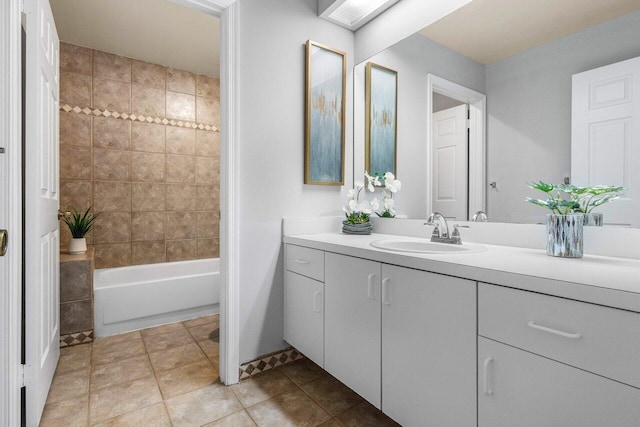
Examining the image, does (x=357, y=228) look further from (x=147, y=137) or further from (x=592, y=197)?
(x=147, y=137)

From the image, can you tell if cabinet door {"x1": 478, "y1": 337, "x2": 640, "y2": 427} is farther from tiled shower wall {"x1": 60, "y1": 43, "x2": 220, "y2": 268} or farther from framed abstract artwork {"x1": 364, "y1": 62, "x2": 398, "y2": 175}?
tiled shower wall {"x1": 60, "y1": 43, "x2": 220, "y2": 268}

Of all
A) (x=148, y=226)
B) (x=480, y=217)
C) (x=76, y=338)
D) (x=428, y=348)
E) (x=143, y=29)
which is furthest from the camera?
(x=148, y=226)

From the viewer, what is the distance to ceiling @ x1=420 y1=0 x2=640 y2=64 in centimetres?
A: 117

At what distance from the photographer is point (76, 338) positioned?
2.18m

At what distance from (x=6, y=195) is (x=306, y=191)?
1.33 metres

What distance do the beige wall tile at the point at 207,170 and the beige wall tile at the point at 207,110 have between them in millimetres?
421

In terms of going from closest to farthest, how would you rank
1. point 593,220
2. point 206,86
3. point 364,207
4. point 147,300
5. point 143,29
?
point 593,220 < point 364,207 < point 147,300 < point 143,29 < point 206,86

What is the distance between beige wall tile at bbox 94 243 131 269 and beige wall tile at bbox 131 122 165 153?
970mm

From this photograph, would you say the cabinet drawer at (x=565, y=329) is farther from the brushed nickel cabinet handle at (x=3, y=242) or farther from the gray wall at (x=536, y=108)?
the brushed nickel cabinet handle at (x=3, y=242)

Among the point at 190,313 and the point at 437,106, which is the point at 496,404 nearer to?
the point at 437,106

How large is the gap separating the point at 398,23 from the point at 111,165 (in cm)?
278

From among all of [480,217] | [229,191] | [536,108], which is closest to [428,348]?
[480,217]

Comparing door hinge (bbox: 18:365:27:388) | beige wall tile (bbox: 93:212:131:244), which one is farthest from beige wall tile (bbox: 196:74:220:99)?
door hinge (bbox: 18:365:27:388)

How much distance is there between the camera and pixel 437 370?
104cm
